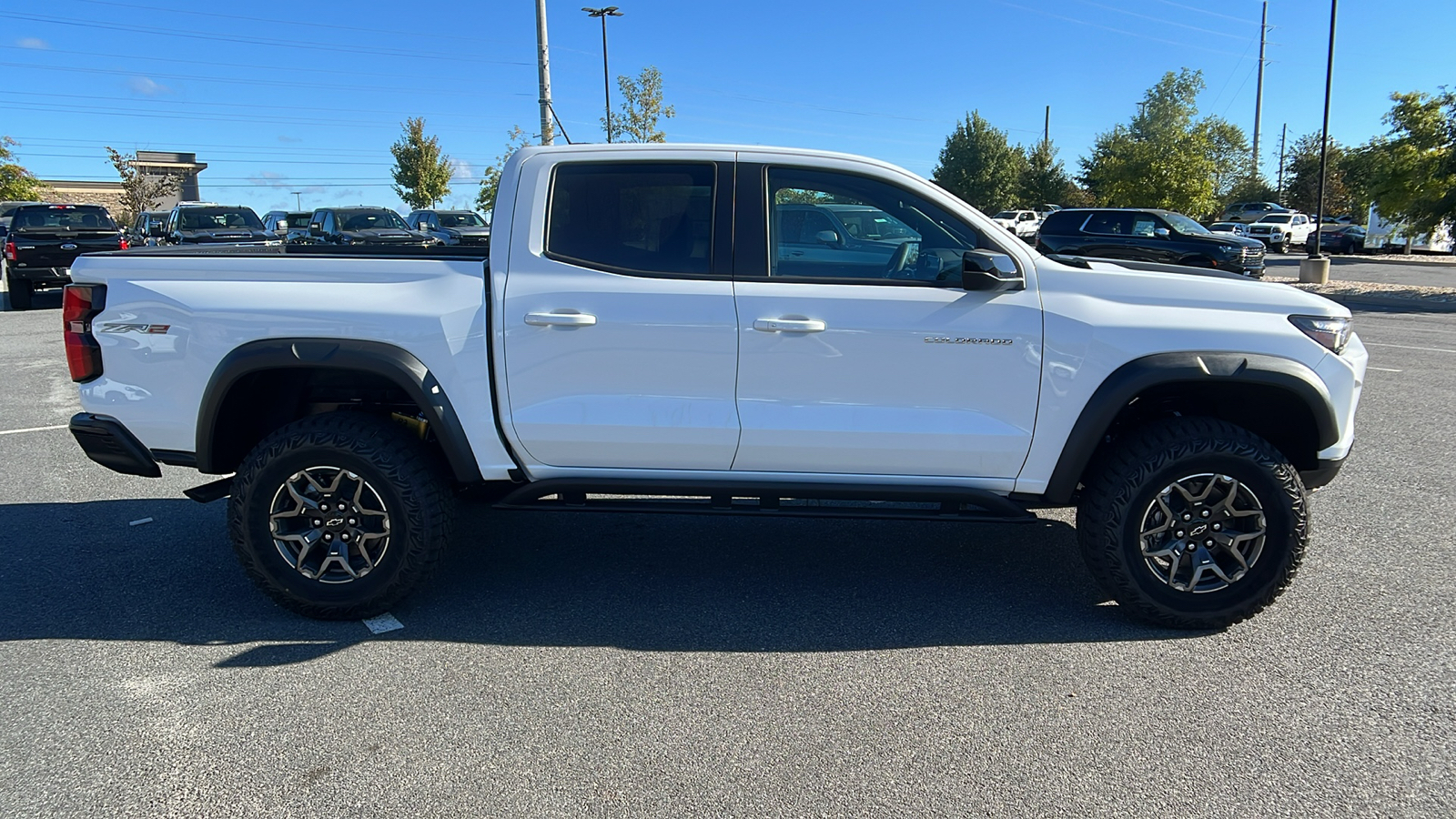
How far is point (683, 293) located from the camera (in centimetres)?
386

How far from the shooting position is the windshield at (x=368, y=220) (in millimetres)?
20359

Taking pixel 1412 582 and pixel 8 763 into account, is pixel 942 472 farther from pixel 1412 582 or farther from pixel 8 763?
pixel 8 763

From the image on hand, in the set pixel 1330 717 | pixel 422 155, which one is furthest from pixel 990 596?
pixel 422 155

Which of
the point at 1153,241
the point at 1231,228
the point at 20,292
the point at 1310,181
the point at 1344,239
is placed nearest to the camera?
the point at 20,292

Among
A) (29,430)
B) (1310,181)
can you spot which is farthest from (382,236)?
(1310,181)

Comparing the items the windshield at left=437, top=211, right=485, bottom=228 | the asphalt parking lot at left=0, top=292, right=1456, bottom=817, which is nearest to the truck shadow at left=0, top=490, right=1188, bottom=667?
the asphalt parking lot at left=0, top=292, right=1456, bottom=817

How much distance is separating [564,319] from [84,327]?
2.06 metres

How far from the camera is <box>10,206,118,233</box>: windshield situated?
17.5 m

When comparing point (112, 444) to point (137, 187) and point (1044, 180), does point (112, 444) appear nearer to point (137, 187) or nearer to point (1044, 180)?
point (137, 187)

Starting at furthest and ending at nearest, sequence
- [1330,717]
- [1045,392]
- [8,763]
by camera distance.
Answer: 1. [1045,392]
2. [1330,717]
3. [8,763]

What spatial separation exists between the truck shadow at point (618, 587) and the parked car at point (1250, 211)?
44.4 m

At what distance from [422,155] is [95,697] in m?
48.9

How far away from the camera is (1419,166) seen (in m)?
20.2

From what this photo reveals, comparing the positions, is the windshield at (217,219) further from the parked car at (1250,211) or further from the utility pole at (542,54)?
the parked car at (1250,211)
